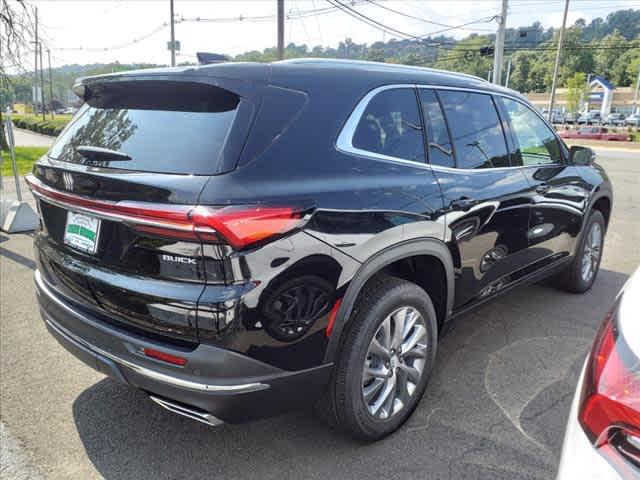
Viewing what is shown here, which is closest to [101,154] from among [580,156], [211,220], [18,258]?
[211,220]

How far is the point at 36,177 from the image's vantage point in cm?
267

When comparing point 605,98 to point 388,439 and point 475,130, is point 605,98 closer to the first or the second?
point 475,130

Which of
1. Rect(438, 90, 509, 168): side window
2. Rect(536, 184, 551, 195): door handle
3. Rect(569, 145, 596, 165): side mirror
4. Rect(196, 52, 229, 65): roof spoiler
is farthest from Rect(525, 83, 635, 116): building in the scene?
Rect(196, 52, 229, 65): roof spoiler

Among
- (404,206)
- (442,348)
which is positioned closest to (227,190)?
(404,206)

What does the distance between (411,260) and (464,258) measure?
0.43m

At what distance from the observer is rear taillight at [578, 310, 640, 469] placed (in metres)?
1.26

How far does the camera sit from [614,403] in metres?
1.30

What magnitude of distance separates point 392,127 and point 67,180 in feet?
5.22

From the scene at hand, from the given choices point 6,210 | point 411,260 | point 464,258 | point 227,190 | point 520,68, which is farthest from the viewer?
point 520,68

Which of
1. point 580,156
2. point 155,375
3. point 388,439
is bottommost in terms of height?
point 388,439

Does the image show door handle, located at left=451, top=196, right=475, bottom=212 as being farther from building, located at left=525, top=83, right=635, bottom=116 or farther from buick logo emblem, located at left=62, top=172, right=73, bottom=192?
building, located at left=525, top=83, right=635, bottom=116

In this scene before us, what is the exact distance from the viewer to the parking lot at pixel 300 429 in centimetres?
244

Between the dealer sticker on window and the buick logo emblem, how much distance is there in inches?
4.7

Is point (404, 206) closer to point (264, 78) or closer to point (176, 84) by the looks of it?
point (264, 78)
